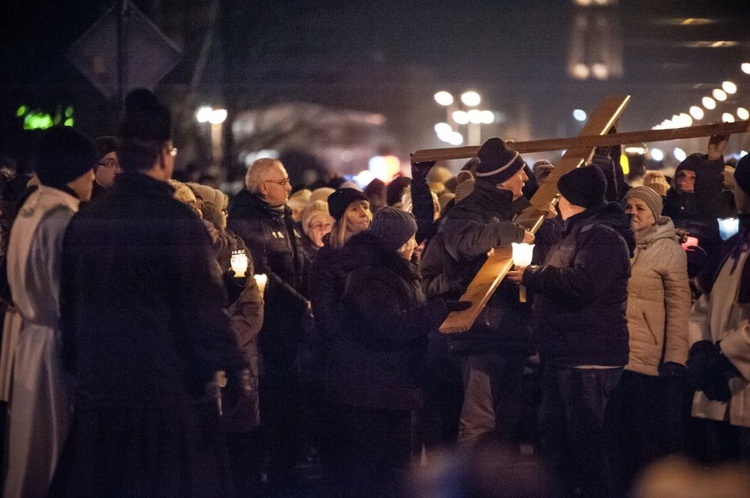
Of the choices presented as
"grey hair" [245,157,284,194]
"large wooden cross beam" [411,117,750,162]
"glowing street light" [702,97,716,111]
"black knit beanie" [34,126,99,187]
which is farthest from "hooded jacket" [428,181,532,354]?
"glowing street light" [702,97,716,111]

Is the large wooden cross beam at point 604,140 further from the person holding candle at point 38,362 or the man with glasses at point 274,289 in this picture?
the person holding candle at point 38,362

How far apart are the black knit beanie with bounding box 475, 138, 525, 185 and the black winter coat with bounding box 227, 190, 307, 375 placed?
6.12 feet

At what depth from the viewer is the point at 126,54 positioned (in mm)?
9172

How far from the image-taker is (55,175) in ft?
18.6

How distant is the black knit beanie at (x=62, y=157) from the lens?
566 centimetres

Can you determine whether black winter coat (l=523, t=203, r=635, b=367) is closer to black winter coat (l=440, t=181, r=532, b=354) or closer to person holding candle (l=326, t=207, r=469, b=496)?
black winter coat (l=440, t=181, r=532, b=354)

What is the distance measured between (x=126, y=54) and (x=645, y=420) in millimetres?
4604

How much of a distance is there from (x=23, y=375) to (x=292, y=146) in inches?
1223

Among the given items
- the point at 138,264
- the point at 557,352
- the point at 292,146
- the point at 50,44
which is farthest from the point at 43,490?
the point at 292,146

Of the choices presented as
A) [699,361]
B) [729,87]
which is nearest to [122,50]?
[699,361]

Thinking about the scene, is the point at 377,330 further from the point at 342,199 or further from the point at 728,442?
the point at 728,442

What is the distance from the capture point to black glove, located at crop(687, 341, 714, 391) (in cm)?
552

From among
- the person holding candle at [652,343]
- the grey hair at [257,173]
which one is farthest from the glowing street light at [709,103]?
the grey hair at [257,173]

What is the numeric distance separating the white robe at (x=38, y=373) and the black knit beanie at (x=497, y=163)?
119 inches
